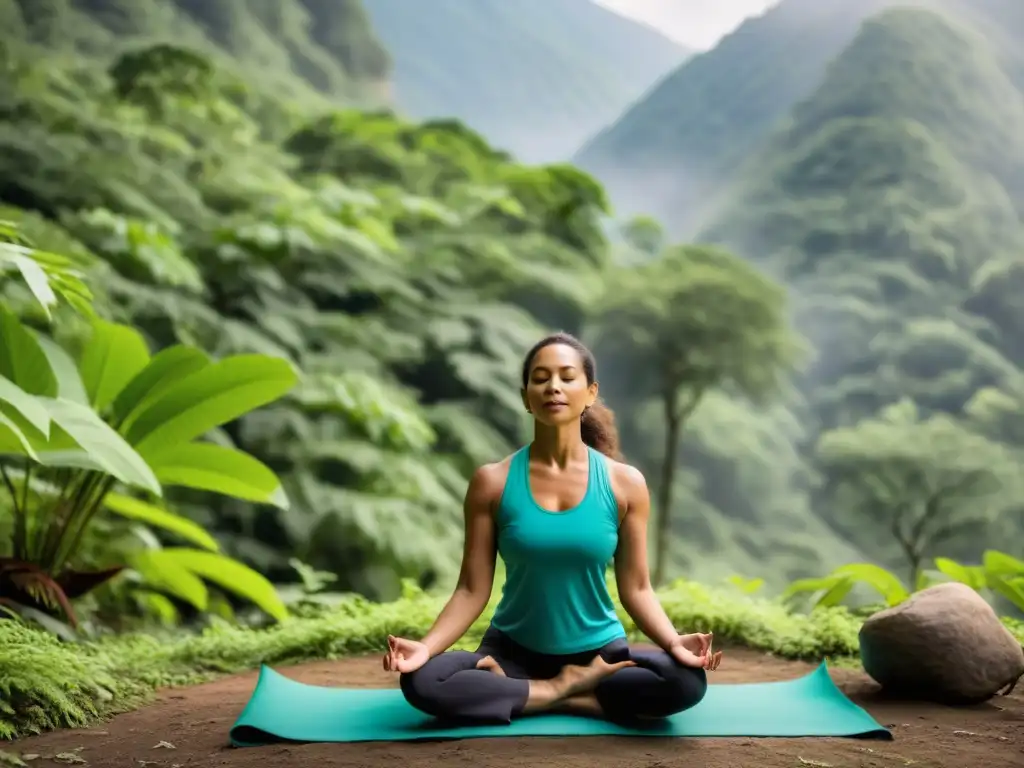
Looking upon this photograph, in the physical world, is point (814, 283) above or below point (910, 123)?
below

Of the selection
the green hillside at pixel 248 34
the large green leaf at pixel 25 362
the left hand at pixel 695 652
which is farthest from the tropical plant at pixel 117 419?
the green hillside at pixel 248 34

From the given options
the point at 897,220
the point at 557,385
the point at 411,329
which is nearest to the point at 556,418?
the point at 557,385

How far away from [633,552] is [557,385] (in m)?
0.31

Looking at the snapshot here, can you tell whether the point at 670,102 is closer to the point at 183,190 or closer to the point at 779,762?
the point at 183,190

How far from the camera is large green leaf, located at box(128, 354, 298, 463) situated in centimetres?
222

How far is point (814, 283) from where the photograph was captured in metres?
9.67

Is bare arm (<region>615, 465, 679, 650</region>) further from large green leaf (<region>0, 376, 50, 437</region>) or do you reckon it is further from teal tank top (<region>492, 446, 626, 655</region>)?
large green leaf (<region>0, 376, 50, 437</region>)

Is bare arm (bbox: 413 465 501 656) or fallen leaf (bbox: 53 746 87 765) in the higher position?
bare arm (bbox: 413 465 501 656)

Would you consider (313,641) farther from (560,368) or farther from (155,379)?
(560,368)

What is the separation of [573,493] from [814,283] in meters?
8.71

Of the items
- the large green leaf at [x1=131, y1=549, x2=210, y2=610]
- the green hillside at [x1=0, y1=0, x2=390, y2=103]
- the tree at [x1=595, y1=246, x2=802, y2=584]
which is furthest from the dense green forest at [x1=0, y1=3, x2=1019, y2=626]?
the large green leaf at [x1=131, y1=549, x2=210, y2=610]

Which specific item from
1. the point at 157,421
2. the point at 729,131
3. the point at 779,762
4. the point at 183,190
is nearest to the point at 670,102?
the point at 729,131

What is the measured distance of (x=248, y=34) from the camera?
8.01 metres

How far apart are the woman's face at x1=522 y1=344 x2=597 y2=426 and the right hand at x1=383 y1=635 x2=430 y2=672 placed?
41 centimetres
